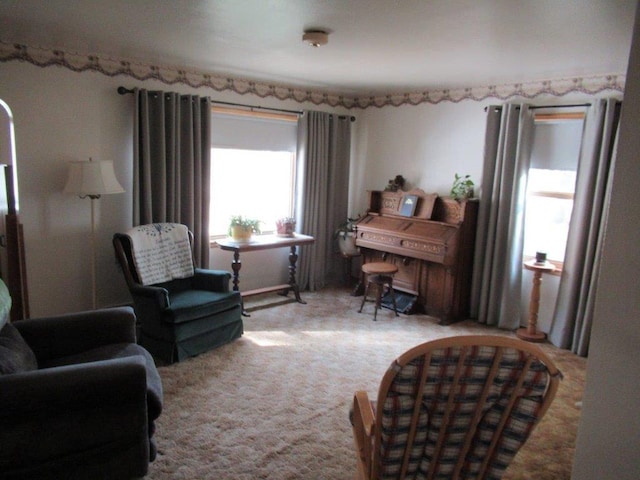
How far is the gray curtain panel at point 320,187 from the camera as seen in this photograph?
5.15 m

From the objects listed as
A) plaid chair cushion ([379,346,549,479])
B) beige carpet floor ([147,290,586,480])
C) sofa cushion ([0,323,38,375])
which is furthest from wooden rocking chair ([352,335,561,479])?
sofa cushion ([0,323,38,375])

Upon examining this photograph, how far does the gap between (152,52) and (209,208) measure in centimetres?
144

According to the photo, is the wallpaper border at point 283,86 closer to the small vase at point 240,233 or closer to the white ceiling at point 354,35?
the white ceiling at point 354,35

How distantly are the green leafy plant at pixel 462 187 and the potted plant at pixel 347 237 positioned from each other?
1193mm

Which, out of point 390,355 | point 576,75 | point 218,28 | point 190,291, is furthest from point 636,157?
point 190,291

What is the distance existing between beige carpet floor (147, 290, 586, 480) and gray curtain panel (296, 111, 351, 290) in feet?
3.45

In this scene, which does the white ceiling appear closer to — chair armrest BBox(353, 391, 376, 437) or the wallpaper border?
the wallpaper border

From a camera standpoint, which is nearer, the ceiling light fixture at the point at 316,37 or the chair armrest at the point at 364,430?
the chair armrest at the point at 364,430

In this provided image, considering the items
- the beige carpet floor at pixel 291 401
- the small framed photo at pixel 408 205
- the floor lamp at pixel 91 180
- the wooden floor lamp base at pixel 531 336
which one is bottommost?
the beige carpet floor at pixel 291 401

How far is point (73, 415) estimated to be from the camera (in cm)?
193

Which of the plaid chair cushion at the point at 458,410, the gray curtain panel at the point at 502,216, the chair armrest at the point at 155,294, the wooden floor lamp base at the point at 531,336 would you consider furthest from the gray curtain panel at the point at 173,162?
the plaid chair cushion at the point at 458,410

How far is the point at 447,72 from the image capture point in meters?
3.84

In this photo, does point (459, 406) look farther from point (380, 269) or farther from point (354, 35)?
point (380, 269)

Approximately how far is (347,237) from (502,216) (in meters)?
1.79
